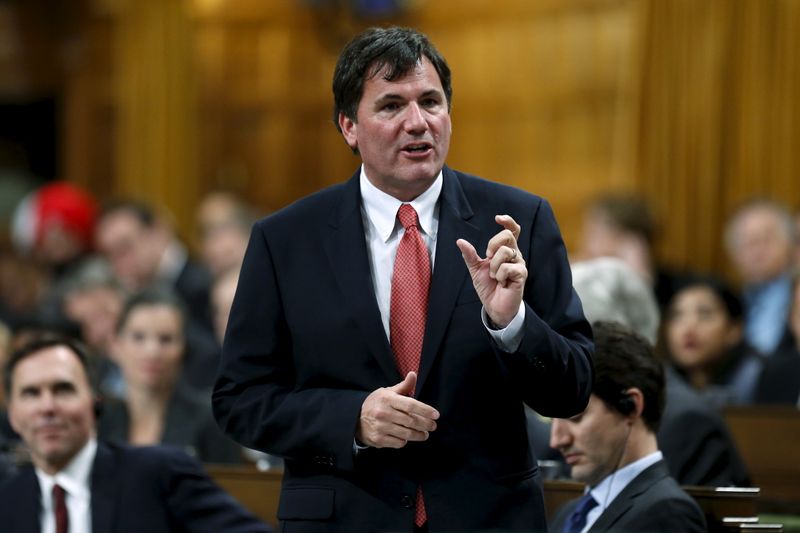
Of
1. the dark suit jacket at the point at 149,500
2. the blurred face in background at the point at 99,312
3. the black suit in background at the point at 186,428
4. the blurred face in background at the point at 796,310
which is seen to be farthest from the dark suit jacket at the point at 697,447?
the blurred face in background at the point at 99,312

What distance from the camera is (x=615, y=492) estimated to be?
3.63m

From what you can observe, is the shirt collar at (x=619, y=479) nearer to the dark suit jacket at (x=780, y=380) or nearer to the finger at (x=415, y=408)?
the finger at (x=415, y=408)

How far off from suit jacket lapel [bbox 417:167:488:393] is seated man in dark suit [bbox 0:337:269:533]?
1290 millimetres

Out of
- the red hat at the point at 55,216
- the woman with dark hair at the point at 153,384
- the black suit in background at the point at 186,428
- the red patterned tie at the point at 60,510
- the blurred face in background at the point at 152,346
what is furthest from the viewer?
the red hat at the point at 55,216

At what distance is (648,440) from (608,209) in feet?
13.2

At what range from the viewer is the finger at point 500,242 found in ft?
8.89

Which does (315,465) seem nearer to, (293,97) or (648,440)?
(648,440)

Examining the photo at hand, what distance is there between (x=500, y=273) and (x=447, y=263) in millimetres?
271

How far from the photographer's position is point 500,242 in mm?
2713

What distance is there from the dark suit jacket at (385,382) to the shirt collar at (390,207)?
0.03 meters

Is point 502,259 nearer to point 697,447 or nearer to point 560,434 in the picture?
point 560,434

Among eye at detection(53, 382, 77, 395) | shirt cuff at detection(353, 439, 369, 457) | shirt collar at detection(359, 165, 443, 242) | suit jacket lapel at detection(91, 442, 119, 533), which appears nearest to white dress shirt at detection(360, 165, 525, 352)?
shirt collar at detection(359, 165, 443, 242)

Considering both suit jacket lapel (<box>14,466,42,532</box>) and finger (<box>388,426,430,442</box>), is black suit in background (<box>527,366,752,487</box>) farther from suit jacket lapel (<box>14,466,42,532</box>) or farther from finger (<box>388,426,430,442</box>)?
suit jacket lapel (<box>14,466,42,532</box>)

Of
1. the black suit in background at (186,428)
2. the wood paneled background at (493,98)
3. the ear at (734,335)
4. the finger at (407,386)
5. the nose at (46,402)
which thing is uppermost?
the wood paneled background at (493,98)
